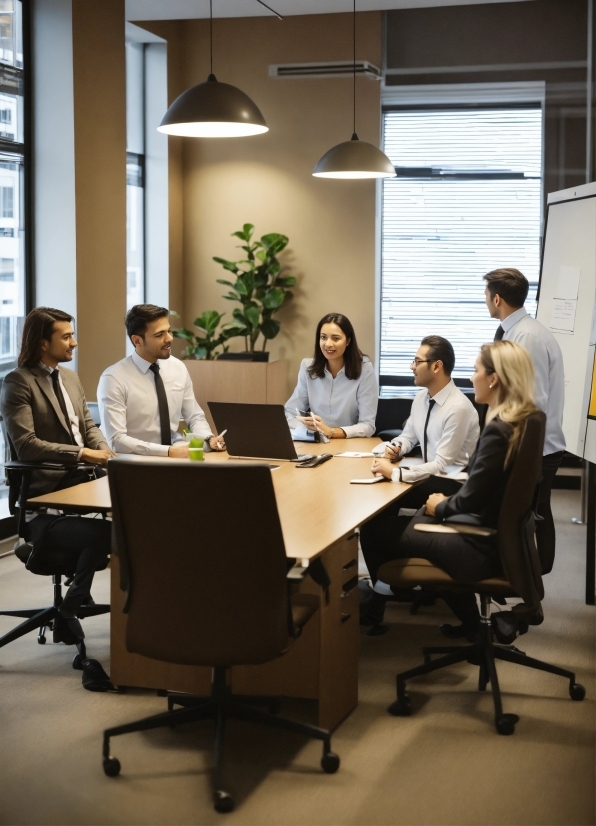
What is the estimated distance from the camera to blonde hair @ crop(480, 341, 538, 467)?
3213 mm

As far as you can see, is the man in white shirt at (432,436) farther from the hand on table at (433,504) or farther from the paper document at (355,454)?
the hand on table at (433,504)

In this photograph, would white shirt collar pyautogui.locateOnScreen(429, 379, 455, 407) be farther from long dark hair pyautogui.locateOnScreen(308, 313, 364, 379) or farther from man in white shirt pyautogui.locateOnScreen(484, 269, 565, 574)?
long dark hair pyautogui.locateOnScreen(308, 313, 364, 379)

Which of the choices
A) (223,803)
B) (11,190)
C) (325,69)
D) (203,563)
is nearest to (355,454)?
(203,563)

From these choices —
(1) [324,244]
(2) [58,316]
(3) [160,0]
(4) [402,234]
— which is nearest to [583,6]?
(4) [402,234]

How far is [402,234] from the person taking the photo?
25.6ft

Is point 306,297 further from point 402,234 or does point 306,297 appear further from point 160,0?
point 160,0

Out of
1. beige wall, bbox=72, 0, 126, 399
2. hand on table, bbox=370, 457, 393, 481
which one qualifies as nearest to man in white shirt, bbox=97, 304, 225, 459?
hand on table, bbox=370, 457, 393, 481

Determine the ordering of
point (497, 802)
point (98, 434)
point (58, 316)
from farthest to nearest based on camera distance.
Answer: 1. point (98, 434)
2. point (58, 316)
3. point (497, 802)

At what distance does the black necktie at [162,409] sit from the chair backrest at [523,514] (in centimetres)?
196

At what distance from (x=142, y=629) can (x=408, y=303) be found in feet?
18.1

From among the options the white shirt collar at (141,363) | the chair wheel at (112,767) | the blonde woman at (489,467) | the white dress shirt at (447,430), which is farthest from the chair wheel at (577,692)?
the white shirt collar at (141,363)

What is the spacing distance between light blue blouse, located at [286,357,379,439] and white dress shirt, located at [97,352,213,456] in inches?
26.8

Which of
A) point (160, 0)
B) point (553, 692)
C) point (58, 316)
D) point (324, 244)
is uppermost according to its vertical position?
point (160, 0)

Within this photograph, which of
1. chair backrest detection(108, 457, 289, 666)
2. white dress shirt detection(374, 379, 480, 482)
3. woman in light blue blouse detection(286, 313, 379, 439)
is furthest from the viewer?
woman in light blue blouse detection(286, 313, 379, 439)
